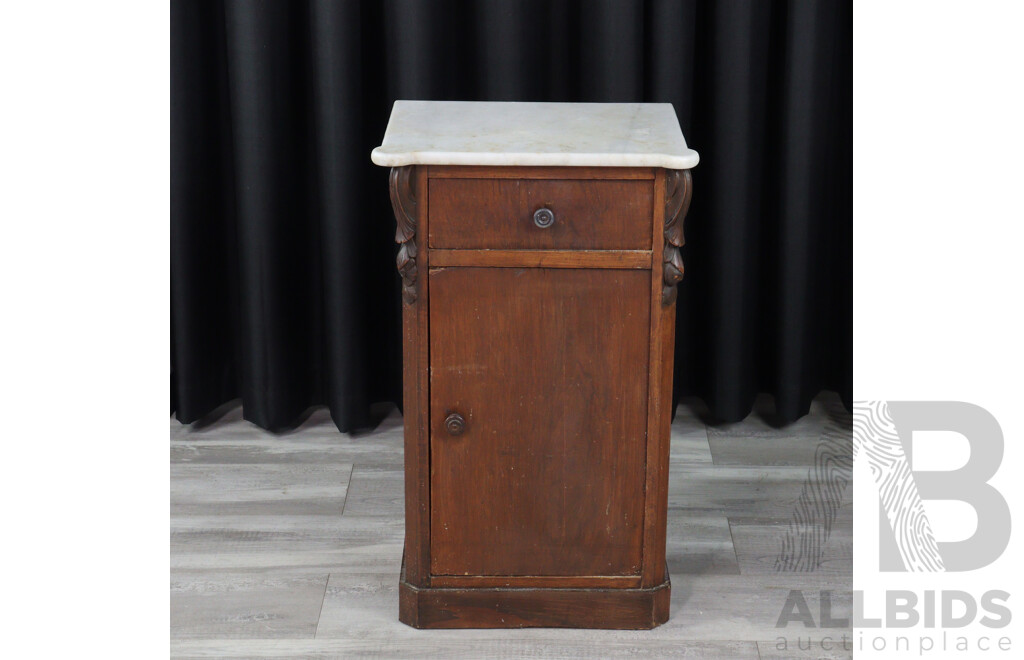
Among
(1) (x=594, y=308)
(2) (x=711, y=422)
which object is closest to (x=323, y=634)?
(1) (x=594, y=308)

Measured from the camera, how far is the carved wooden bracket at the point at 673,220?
5.73 feet

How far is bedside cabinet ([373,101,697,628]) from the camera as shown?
5.74ft

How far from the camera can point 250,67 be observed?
242 centimetres

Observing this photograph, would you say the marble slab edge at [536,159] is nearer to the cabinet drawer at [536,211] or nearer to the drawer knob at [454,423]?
the cabinet drawer at [536,211]

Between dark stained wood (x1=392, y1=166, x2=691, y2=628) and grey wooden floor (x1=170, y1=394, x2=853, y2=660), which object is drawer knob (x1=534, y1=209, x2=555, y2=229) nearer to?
dark stained wood (x1=392, y1=166, x2=691, y2=628)

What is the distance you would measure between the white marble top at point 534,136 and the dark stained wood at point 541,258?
0.13 metres

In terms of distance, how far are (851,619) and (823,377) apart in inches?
33.3

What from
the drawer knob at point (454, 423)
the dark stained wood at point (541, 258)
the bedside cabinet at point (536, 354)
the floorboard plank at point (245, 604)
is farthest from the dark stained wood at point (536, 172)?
the floorboard plank at point (245, 604)

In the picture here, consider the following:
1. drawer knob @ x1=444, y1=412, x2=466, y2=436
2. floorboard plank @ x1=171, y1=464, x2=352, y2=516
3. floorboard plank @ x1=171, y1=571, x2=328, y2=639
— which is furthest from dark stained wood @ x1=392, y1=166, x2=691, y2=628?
floorboard plank @ x1=171, y1=464, x2=352, y2=516

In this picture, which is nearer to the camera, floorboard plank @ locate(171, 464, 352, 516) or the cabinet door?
the cabinet door

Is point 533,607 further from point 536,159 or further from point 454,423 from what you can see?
point 536,159

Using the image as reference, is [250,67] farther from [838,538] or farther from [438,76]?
[838,538]

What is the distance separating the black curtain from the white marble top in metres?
0.44

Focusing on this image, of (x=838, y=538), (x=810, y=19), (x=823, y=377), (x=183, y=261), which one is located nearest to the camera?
(x=838, y=538)
